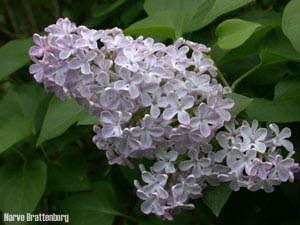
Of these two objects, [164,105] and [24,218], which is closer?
[164,105]

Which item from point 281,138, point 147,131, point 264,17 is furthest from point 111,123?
point 264,17

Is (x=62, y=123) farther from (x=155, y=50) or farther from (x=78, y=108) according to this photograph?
(x=155, y=50)

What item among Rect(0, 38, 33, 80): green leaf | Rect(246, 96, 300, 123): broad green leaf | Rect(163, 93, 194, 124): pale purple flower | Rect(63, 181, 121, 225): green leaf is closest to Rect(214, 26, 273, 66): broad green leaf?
Rect(246, 96, 300, 123): broad green leaf

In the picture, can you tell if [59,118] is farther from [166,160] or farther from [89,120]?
[166,160]

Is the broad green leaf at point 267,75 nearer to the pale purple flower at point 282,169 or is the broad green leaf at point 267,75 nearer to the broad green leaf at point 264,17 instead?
the broad green leaf at point 264,17

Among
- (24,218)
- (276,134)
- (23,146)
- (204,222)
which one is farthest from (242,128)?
(23,146)

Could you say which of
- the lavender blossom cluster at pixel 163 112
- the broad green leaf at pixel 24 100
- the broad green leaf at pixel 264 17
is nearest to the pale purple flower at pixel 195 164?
the lavender blossom cluster at pixel 163 112

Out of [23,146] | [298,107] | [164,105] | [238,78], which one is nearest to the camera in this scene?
[164,105]
